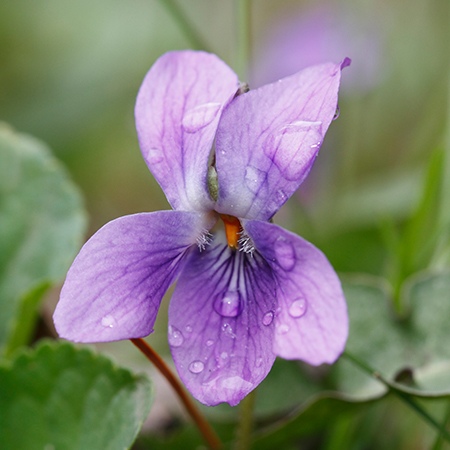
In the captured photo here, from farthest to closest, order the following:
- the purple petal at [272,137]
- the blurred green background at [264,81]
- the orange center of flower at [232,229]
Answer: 1. the blurred green background at [264,81]
2. the orange center of flower at [232,229]
3. the purple petal at [272,137]

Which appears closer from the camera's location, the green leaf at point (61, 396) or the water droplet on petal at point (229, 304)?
the water droplet on petal at point (229, 304)

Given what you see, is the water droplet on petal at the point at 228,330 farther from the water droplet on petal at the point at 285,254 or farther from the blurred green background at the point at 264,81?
the blurred green background at the point at 264,81

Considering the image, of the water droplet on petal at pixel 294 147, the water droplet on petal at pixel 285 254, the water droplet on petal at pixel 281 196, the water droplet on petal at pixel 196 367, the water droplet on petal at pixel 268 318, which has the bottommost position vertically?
the water droplet on petal at pixel 196 367

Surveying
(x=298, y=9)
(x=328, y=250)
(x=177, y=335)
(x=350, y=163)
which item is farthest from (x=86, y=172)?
(x=177, y=335)

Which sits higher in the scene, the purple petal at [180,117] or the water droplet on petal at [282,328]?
the purple petal at [180,117]

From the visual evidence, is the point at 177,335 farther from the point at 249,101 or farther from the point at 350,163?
the point at 350,163

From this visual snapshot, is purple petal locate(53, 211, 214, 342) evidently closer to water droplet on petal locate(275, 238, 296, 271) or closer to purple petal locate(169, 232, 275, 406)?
purple petal locate(169, 232, 275, 406)

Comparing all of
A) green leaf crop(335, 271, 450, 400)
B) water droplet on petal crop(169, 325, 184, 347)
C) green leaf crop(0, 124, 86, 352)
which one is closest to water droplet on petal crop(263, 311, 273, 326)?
water droplet on petal crop(169, 325, 184, 347)

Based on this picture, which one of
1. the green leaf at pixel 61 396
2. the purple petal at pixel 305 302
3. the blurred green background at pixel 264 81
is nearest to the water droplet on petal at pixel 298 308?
the purple petal at pixel 305 302
